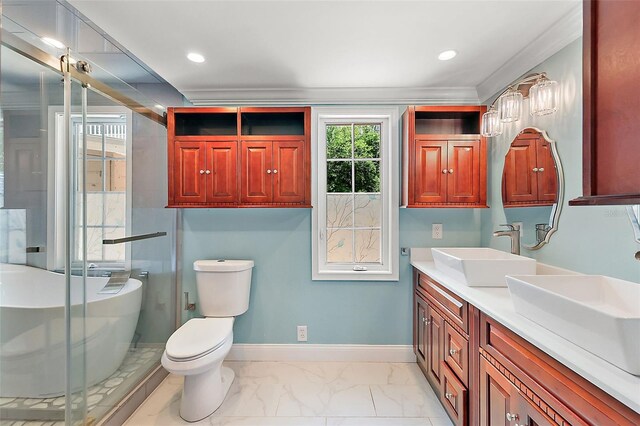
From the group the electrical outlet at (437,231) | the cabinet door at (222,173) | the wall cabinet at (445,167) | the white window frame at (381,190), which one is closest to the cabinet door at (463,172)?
the wall cabinet at (445,167)

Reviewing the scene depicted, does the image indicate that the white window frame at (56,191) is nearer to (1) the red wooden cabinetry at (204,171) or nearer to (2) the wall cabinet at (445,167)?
(1) the red wooden cabinetry at (204,171)

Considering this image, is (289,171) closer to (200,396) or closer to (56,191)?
(56,191)

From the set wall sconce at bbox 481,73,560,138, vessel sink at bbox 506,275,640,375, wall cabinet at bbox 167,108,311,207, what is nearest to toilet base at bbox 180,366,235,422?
wall cabinet at bbox 167,108,311,207

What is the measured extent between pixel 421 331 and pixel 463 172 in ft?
4.07

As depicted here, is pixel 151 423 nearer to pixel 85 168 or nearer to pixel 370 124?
pixel 85 168

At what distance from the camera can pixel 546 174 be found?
1632 millimetres

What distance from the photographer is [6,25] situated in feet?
4.03

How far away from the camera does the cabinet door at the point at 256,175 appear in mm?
2180

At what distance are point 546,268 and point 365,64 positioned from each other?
1.65m

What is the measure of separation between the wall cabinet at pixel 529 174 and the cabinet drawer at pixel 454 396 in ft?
3.68

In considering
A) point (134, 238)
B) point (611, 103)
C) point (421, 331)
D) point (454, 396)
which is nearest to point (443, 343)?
point (454, 396)

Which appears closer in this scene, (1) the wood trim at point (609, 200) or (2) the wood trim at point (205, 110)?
(1) the wood trim at point (609, 200)

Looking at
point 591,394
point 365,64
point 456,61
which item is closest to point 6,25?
point 365,64

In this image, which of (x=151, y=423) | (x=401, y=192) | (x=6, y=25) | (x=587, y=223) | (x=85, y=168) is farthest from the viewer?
(x=401, y=192)
